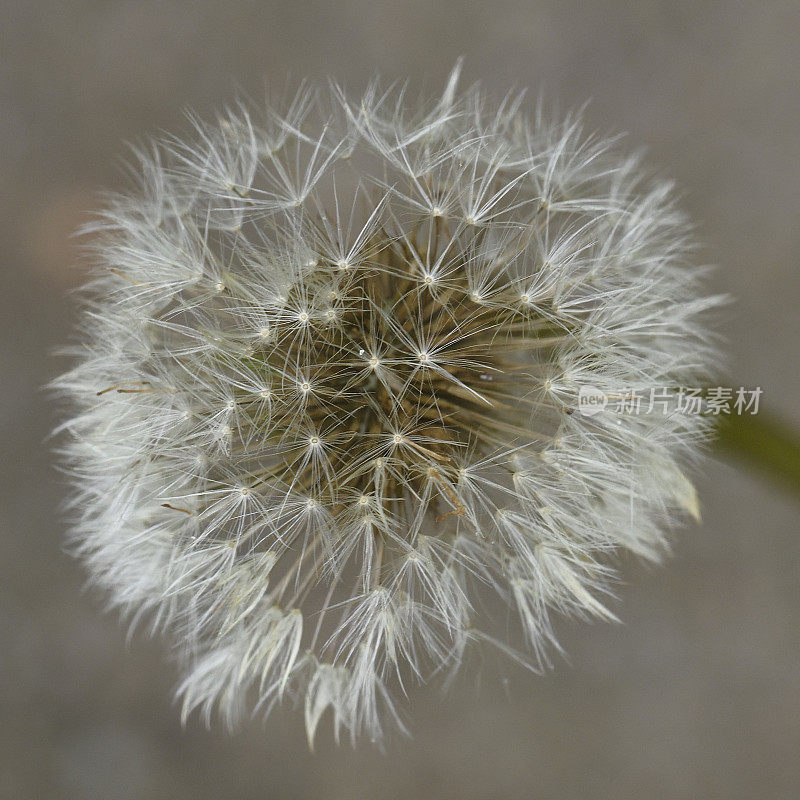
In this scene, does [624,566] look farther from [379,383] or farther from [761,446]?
[379,383]

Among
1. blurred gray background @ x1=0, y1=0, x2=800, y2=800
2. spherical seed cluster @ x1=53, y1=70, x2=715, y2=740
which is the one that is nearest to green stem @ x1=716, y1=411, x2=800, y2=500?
spherical seed cluster @ x1=53, y1=70, x2=715, y2=740

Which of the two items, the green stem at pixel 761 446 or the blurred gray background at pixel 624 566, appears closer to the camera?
the green stem at pixel 761 446

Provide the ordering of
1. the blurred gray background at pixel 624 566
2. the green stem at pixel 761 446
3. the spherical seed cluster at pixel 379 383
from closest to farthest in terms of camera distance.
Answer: the spherical seed cluster at pixel 379 383
the green stem at pixel 761 446
the blurred gray background at pixel 624 566

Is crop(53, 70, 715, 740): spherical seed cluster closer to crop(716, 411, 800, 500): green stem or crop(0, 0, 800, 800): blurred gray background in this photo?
crop(716, 411, 800, 500): green stem

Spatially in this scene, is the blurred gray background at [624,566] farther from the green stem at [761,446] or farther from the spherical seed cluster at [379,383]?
the spherical seed cluster at [379,383]

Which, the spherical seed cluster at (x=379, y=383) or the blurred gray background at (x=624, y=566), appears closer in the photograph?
the spherical seed cluster at (x=379, y=383)

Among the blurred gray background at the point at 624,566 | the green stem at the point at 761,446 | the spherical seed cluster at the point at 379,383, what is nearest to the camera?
the spherical seed cluster at the point at 379,383

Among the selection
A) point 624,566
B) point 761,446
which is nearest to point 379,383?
point 761,446

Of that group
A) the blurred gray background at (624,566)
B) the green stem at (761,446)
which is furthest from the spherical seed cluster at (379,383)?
the blurred gray background at (624,566)
